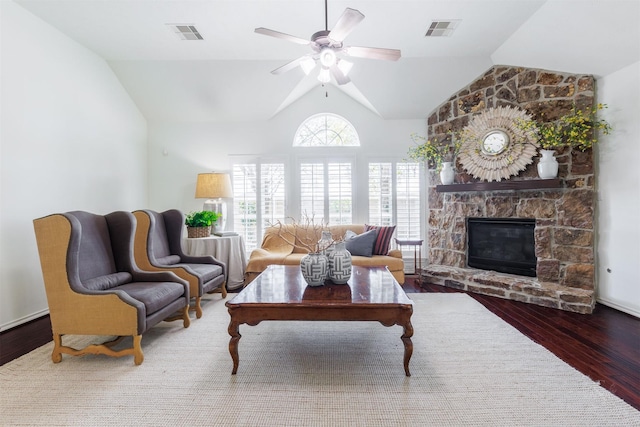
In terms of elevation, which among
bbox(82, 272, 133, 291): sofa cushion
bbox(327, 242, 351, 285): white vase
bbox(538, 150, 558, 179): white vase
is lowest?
bbox(82, 272, 133, 291): sofa cushion

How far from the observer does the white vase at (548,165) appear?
3.70 meters

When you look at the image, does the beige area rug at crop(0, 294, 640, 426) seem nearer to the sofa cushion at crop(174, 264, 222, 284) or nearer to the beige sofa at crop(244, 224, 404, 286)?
the sofa cushion at crop(174, 264, 222, 284)

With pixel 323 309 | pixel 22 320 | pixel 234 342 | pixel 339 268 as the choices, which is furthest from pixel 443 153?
pixel 22 320

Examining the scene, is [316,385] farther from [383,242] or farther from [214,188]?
[214,188]

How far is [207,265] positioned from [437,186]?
11.7ft

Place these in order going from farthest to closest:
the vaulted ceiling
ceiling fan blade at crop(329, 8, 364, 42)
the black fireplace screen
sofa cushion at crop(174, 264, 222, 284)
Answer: the black fireplace screen
sofa cushion at crop(174, 264, 222, 284)
the vaulted ceiling
ceiling fan blade at crop(329, 8, 364, 42)

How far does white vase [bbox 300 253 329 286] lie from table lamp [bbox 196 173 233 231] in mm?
2716

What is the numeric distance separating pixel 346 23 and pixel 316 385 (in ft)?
8.10

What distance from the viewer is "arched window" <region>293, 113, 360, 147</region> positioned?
5332mm

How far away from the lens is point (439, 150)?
16.1 ft

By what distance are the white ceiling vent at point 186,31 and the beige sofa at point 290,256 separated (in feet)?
9.13

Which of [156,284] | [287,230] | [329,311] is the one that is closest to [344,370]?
[329,311]

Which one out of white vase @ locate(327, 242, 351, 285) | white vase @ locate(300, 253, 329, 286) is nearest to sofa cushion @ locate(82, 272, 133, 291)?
white vase @ locate(300, 253, 329, 286)

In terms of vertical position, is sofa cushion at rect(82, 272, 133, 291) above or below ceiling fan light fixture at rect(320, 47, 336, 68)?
below
